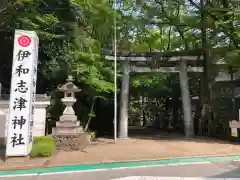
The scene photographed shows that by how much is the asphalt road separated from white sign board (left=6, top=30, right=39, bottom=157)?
1.91 metres

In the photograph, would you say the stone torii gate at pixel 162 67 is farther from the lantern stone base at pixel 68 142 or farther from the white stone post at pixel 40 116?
the white stone post at pixel 40 116

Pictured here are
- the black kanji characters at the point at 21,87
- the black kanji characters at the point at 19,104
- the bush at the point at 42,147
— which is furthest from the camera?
the bush at the point at 42,147

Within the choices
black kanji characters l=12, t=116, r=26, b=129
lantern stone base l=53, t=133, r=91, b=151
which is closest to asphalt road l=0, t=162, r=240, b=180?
black kanji characters l=12, t=116, r=26, b=129

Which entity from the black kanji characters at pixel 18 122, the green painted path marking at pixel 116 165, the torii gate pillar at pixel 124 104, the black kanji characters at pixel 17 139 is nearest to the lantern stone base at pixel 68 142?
the black kanji characters at pixel 17 139

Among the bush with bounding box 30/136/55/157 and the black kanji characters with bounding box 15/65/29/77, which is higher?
the black kanji characters with bounding box 15/65/29/77

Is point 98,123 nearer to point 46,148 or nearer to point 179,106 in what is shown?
point 179,106

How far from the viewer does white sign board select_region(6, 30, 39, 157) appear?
923 cm

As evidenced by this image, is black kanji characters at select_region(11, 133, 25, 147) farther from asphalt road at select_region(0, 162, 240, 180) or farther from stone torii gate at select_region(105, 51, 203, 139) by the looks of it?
stone torii gate at select_region(105, 51, 203, 139)

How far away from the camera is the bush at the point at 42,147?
10.1 meters

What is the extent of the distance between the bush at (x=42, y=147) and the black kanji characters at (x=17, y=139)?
101 centimetres

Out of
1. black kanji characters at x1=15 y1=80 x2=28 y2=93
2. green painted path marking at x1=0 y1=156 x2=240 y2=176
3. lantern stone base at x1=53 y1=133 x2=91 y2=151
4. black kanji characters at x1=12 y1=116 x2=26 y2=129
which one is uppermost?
black kanji characters at x1=15 y1=80 x2=28 y2=93

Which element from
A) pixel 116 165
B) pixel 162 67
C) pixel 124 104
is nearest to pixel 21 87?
pixel 116 165

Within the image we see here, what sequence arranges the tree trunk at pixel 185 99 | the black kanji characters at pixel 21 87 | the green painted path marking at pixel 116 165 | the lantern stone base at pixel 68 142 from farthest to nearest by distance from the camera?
1. the tree trunk at pixel 185 99
2. the lantern stone base at pixel 68 142
3. the black kanji characters at pixel 21 87
4. the green painted path marking at pixel 116 165

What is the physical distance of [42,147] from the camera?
10.2 metres
